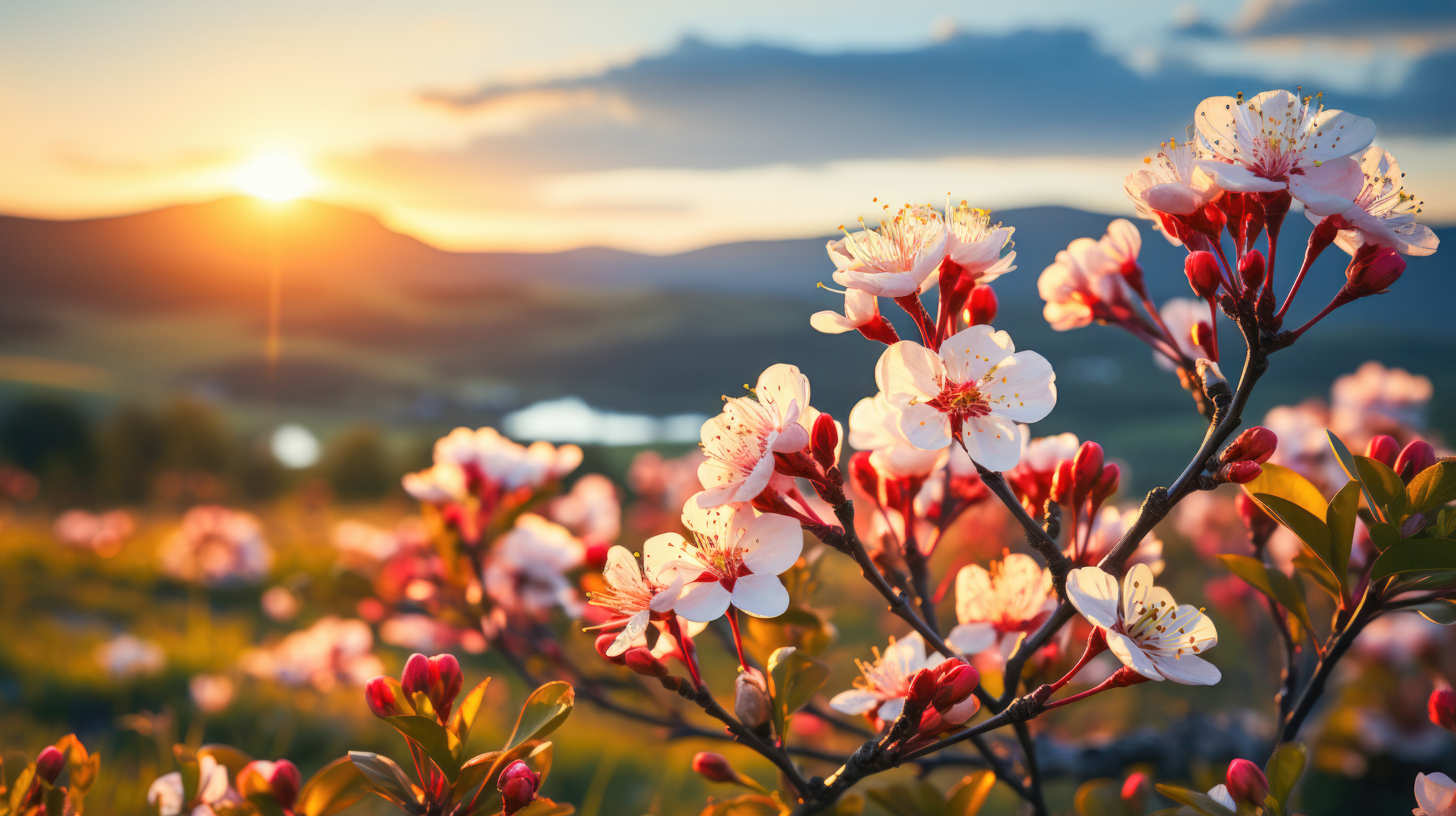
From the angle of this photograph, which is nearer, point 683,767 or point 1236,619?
point 683,767

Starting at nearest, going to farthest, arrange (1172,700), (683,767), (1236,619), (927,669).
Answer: (927,669) → (683,767) → (1236,619) → (1172,700)

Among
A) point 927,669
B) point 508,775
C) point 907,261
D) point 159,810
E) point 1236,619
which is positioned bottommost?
point 1236,619

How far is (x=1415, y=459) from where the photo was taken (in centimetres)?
71

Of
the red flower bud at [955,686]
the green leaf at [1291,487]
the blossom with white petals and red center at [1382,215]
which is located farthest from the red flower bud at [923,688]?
the blossom with white petals and red center at [1382,215]

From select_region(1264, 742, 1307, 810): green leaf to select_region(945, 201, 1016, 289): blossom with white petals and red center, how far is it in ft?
1.43

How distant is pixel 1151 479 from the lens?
15.1 feet

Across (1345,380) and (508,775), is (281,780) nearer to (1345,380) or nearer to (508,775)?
(508,775)

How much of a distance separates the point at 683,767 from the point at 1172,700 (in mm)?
1810

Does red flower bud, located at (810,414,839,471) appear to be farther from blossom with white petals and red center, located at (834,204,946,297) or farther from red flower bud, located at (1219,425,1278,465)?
red flower bud, located at (1219,425,1278,465)

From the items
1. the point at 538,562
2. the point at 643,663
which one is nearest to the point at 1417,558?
the point at 643,663

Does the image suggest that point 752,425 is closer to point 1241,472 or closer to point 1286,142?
point 1241,472

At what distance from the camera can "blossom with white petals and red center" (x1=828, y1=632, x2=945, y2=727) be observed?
2.40 feet

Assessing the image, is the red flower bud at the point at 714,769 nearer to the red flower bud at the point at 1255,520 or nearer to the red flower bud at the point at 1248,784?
the red flower bud at the point at 1248,784

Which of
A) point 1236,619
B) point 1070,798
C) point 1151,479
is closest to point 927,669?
point 1070,798
